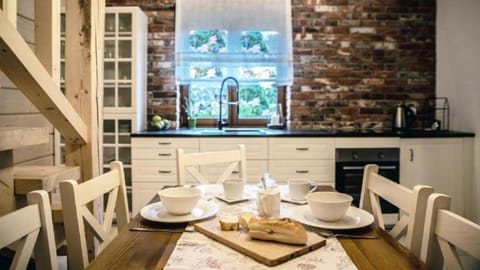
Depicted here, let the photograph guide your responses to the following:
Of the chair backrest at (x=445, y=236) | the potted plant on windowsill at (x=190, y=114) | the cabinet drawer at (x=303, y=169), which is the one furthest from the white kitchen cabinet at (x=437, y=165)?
the chair backrest at (x=445, y=236)

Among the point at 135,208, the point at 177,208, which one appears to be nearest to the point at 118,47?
the point at 135,208

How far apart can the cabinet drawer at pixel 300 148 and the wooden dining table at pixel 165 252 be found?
219cm

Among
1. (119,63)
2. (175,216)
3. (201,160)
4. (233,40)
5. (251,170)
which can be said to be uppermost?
(233,40)

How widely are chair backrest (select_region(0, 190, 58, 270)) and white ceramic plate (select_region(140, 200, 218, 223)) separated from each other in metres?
0.34

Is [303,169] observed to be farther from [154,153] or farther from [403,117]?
[154,153]

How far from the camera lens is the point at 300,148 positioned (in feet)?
11.3

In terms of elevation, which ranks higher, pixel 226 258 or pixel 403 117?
pixel 403 117

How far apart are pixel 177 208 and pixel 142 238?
0.18m

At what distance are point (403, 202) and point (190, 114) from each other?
3.06 metres

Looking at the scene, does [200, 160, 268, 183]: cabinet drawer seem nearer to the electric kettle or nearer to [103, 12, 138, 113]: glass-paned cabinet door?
[103, 12, 138, 113]: glass-paned cabinet door

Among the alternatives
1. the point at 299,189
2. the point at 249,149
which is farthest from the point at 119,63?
the point at 299,189

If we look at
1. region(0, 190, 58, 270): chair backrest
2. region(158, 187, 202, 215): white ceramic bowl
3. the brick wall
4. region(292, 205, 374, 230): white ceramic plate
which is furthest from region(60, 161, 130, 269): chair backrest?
the brick wall

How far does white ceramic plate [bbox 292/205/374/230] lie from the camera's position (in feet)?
4.06

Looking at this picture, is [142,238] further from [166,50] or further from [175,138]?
[166,50]
